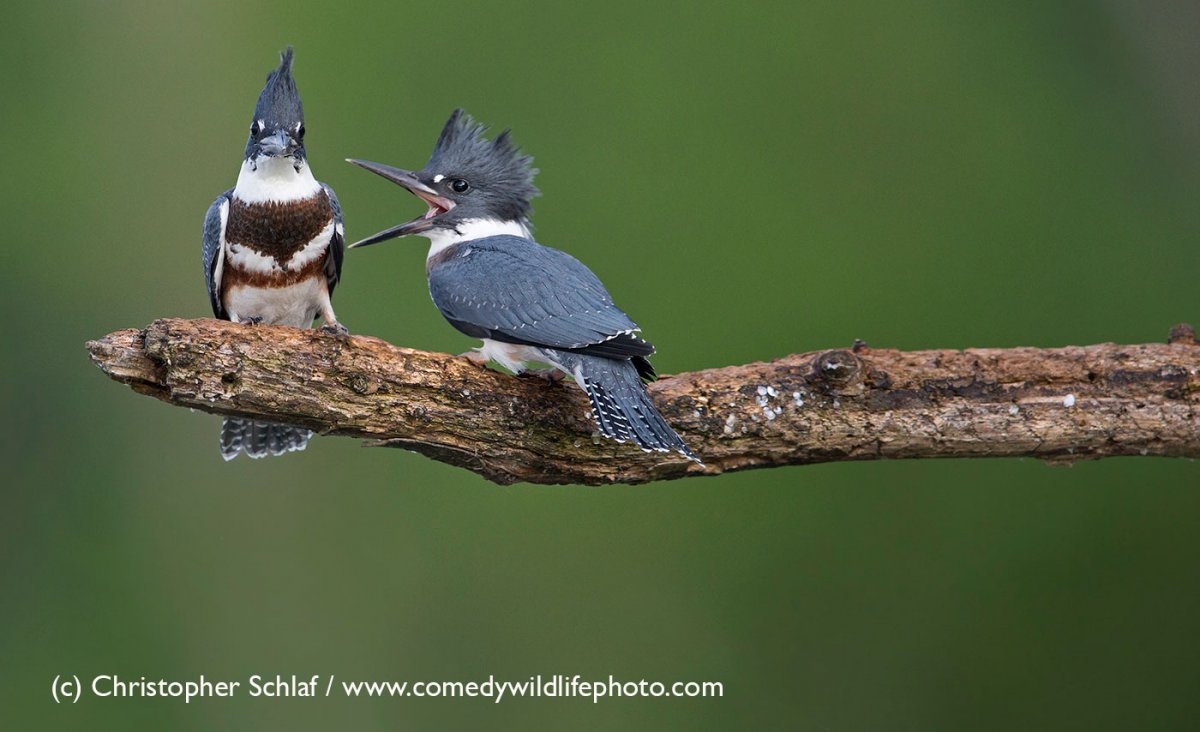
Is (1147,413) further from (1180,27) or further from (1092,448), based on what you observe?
(1180,27)

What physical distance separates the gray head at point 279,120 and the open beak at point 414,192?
0.85 feet

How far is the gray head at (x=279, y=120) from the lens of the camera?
3.14 m

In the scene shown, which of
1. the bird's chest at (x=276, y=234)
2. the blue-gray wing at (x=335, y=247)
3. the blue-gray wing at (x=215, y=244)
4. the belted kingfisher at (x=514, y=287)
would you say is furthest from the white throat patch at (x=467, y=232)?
the blue-gray wing at (x=215, y=244)

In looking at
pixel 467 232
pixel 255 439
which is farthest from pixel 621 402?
pixel 255 439

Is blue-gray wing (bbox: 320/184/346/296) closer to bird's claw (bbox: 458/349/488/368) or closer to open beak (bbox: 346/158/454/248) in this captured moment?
open beak (bbox: 346/158/454/248)

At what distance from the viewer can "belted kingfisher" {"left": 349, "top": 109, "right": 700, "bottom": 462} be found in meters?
2.92

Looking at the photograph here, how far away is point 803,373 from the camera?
3182 mm

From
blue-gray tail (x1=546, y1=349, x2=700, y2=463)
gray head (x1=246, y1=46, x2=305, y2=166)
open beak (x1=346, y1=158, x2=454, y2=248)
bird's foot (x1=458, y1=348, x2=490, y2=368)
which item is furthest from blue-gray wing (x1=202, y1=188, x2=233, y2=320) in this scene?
blue-gray tail (x1=546, y1=349, x2=700, y2=463)

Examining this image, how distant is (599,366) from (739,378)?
16.5 inches

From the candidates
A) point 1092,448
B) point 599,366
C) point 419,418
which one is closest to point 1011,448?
point 1092,448

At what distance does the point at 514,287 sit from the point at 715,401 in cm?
57

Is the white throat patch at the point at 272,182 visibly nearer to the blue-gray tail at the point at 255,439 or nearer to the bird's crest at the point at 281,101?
the bird's crest at the point at 281,101

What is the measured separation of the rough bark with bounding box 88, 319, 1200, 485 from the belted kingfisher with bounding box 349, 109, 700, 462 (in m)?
0.14

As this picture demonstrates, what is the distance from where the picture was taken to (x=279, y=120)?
3182 millimetres
